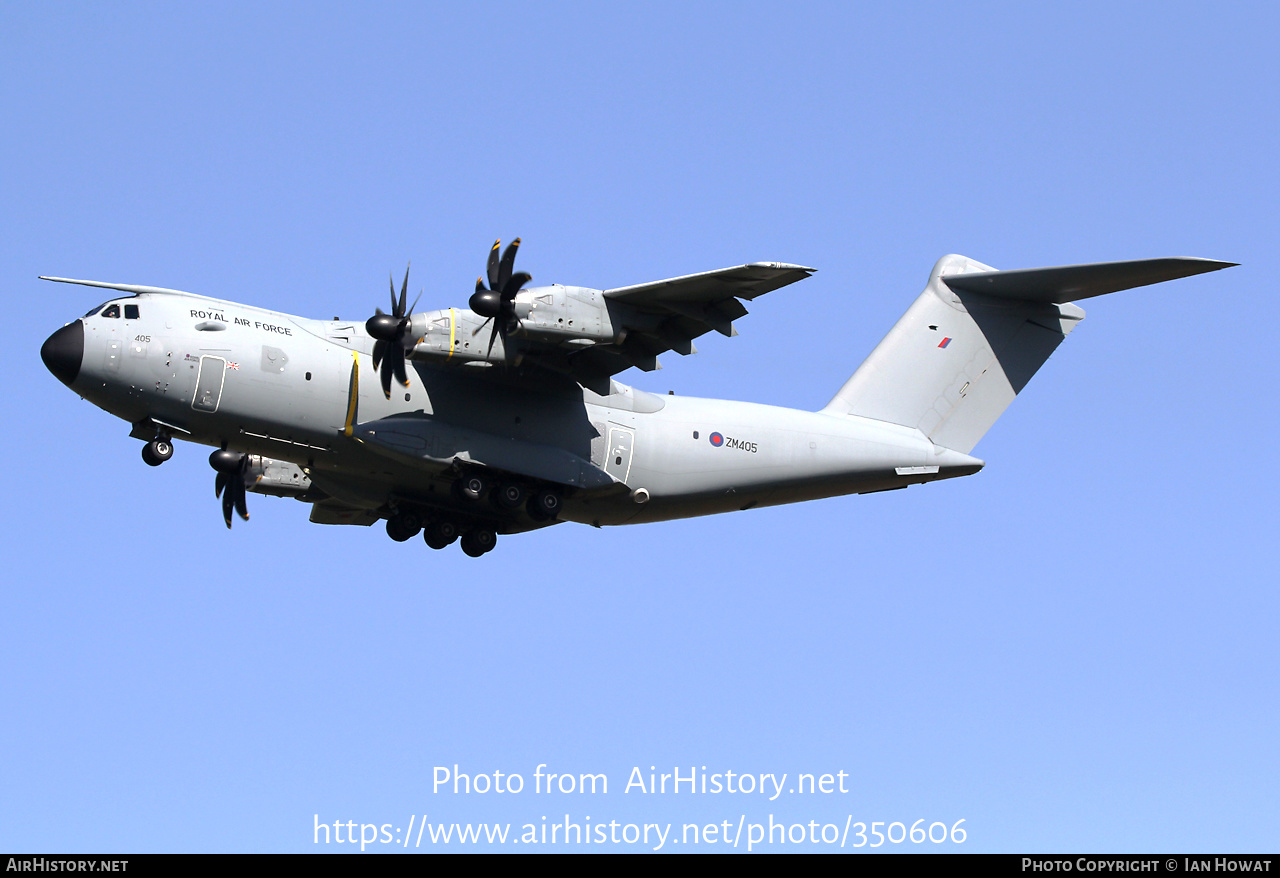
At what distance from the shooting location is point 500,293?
1429 cm

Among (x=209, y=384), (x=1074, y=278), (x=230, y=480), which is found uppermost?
(x=1074, y=278)

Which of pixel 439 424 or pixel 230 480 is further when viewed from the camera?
pixel 230 480

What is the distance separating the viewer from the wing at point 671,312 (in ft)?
46.8

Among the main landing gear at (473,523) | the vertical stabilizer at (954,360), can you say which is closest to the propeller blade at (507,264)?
the main landing gear at (473,523)

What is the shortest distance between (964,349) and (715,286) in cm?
486

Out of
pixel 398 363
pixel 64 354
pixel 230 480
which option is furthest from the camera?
pixel 230 480

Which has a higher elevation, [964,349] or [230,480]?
[964,349]

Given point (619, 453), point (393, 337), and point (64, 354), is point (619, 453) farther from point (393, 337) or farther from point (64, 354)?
point (64, 354)

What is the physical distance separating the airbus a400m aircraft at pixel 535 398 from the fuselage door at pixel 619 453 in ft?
0.06

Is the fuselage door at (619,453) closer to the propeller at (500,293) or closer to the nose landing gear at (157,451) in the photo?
the propeller at (500,293)

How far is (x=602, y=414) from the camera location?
15906mm

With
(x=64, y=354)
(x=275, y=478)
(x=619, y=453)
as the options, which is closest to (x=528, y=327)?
(x=619, y=453)
